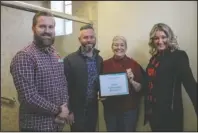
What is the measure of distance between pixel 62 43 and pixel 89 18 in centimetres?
17

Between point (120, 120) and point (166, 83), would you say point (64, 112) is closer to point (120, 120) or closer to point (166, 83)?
point (120, 120)

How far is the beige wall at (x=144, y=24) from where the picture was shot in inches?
42.1

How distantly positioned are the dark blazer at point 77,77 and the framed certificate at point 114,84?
0.09ft

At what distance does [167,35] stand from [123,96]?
1.11 feet

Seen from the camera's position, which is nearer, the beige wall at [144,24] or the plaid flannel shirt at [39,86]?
the plaid flannel shirt at [39,86]

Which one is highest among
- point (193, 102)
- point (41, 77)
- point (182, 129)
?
point (41, 77)

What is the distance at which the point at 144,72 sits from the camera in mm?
1007

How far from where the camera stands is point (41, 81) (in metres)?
0.92

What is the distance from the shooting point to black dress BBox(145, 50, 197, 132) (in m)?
1.00

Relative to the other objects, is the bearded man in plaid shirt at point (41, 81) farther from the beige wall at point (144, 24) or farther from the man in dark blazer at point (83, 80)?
the beige wall at point (144, 24)

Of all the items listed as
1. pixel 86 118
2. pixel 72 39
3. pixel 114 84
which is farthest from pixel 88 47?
pixel 86 118

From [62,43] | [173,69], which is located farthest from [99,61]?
[173,69]

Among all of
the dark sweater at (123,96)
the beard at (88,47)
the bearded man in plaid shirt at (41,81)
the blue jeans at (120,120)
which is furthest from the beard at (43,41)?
the blue jeans at (120,120)

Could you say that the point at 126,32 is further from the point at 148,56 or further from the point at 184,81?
the point at 184,81
